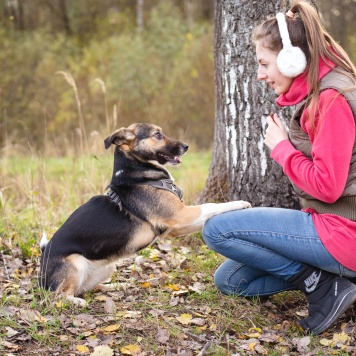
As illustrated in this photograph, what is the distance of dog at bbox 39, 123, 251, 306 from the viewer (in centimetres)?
402

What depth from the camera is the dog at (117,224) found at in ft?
13.2

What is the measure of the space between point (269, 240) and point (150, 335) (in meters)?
1.02

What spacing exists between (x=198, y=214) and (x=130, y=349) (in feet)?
4.20

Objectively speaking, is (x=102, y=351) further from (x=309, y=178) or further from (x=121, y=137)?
(x=121, y=137)

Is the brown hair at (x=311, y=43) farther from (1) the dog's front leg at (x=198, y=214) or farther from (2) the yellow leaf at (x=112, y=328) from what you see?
(2) the yellow leaf at (x=112, y=328)

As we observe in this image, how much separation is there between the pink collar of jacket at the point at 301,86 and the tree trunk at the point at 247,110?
1.04 metres

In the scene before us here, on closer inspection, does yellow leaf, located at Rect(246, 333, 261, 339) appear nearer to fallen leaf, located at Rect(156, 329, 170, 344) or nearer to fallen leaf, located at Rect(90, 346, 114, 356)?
Result: fallen leaf, located at Rect(156, 329, 170, 344)

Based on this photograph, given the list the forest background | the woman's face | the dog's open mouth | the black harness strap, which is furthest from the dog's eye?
the forest background

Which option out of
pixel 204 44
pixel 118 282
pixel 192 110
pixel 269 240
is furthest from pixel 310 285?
pixel 204 44

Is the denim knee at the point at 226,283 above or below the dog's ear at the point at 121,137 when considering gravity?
below

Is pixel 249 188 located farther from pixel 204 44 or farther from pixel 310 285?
pixel 204 44

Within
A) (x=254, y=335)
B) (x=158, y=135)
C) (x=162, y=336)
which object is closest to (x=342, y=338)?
(x=254, y=335)

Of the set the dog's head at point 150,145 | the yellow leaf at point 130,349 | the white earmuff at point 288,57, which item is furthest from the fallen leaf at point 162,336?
the white earmuff at point 288,57

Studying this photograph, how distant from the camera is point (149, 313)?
3758 mm
